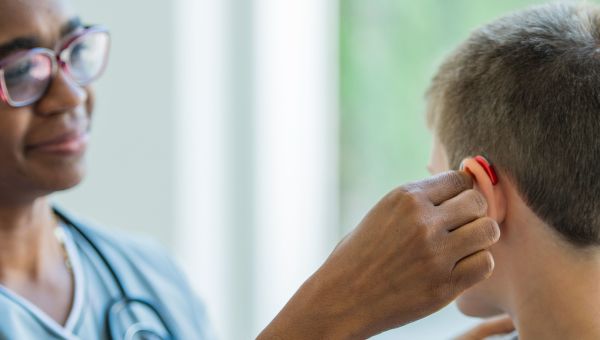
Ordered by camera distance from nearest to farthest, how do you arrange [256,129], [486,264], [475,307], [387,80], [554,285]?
[486,264] < [554,285] < [475,307] < [256,129] < [387,80]

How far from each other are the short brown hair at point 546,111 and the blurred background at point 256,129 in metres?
1.02

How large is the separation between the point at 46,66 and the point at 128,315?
385mm

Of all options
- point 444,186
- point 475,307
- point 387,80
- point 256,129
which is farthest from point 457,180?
point 387,80

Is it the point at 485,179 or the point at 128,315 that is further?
the point at 128,315

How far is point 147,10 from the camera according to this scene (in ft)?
7.15

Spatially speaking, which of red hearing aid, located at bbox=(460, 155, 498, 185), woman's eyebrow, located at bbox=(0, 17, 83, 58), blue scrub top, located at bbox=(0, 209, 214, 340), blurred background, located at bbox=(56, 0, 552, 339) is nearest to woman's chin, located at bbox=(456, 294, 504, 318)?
red hearing aid, located at bbox=(460, 155, 498, 185)

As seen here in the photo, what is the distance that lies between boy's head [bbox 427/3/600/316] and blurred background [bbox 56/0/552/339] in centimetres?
102

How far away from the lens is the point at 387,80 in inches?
107

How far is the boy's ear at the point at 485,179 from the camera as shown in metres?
1.04

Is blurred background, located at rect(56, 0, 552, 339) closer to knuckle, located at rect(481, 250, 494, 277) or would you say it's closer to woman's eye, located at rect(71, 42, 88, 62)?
woman's eye, located at rect(71, 42, 88, 62)

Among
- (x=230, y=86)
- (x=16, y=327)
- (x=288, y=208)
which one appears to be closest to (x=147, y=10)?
(x=230, y=86)

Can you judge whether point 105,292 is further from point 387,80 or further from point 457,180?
point 387,80

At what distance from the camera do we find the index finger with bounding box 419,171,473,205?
963mm

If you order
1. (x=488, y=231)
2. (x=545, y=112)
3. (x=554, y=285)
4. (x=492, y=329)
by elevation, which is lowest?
(x=492, y=329)
